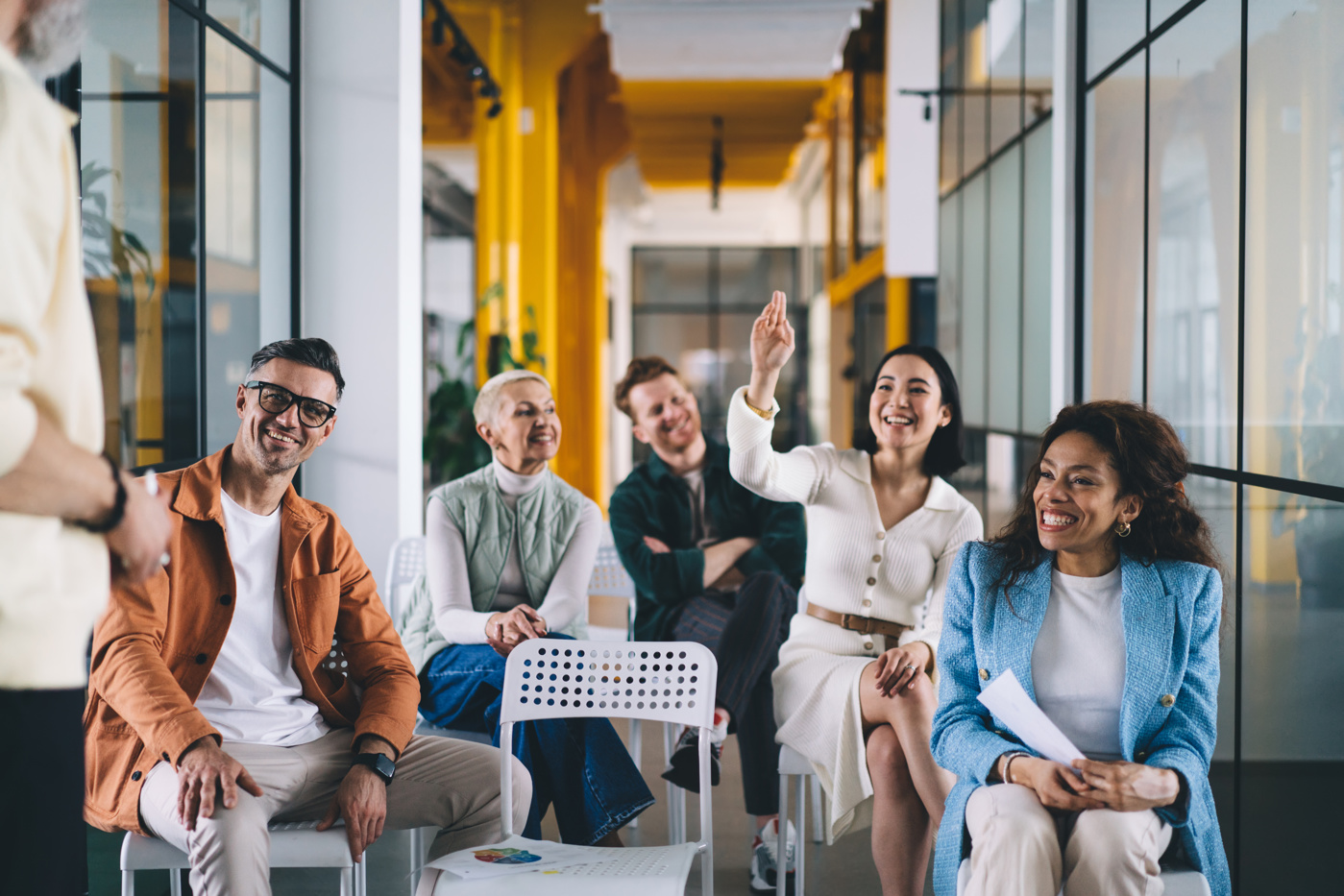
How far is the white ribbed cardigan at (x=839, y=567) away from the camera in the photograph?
2.74m

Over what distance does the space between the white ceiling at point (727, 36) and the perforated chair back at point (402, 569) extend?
3333 mm

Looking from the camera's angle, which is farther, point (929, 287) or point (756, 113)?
point (756, 113)

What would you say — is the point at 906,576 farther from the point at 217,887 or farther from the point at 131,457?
the point at 131,457

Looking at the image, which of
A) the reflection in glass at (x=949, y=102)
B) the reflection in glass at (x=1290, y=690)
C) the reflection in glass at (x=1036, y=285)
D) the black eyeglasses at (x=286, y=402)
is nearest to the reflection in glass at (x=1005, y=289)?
the reflection in glass at (x=1036, y=285)

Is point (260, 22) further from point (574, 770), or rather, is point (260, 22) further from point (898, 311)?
point (898, 311)

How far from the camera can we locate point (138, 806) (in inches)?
82.9

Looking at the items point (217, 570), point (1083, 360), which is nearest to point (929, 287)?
point (1083, 360)

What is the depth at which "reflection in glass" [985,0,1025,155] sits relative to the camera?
4.72 m

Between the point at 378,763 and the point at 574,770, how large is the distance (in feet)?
1.90

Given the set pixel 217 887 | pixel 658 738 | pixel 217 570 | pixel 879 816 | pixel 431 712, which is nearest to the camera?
pixel 217 887

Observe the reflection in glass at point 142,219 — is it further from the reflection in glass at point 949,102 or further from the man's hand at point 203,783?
the reflection in glass at point 949,102

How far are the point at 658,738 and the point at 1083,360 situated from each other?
2.32 metres

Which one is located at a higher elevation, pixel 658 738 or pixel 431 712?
pixel 431 712

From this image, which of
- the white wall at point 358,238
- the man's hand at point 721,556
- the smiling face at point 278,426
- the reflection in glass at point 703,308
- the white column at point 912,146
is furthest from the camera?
the reflection in glass at point 703,308
